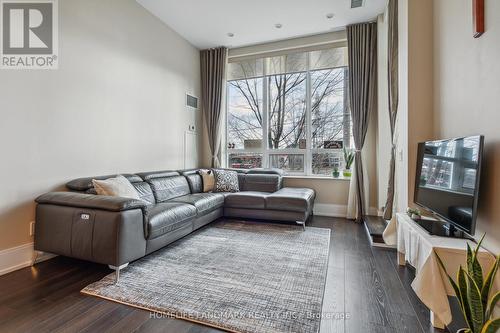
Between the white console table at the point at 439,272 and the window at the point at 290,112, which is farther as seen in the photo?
the window at the point at 290,112

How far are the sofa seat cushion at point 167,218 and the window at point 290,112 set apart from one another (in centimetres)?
244

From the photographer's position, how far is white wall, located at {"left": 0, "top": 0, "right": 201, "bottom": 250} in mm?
2260

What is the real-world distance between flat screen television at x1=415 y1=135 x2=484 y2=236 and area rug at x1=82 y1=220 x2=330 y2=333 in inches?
42.2

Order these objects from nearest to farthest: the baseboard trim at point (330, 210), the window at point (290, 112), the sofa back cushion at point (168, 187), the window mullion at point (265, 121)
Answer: the sofa back cushion at point (168, 187)
the baseboard trim at point (330, 210)
the window at point (290, 112)
the window mullion at point (265, 121)

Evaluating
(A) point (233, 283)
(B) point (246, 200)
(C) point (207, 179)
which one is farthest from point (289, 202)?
(A) point (233, 283)

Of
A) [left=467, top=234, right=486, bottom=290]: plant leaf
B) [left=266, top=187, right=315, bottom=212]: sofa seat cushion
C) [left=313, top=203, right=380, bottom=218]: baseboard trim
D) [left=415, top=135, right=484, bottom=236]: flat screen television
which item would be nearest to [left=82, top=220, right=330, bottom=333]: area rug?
[left=266, top=187, right=315, bottom=212]: sofa seat cushion

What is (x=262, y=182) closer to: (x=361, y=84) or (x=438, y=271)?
(x=361, y=84)

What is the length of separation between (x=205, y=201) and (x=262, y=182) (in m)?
1.31

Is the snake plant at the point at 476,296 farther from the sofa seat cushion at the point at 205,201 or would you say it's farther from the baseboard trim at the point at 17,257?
the baseboard trim at the point at 17,257

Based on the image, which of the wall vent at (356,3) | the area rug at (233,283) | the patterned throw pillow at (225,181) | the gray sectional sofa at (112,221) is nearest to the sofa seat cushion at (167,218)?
the gray sectional sofa at (112,221)

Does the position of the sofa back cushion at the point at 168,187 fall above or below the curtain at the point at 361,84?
below

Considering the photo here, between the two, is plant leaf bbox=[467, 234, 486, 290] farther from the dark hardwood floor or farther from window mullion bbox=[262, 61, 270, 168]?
window mullion bbox=[262, 61, 270, 168]

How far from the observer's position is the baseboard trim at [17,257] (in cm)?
217

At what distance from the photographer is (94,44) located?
9.66 ft
